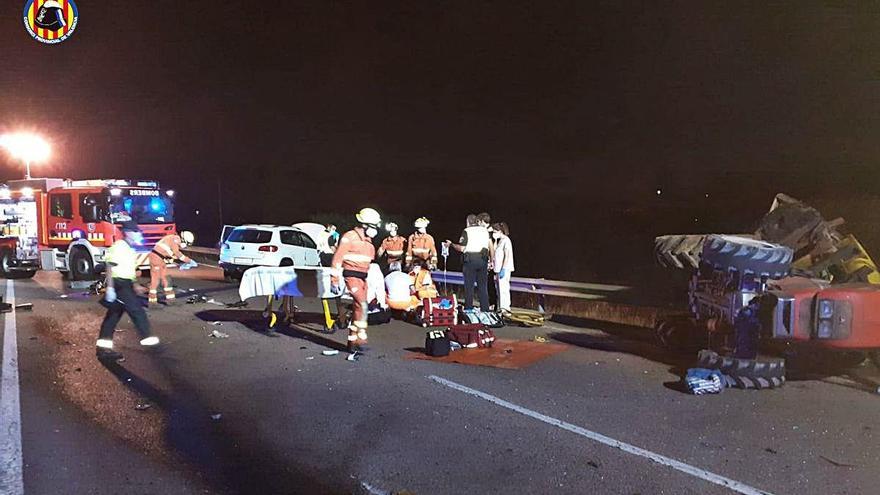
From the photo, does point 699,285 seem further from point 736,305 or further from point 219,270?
point 219,270

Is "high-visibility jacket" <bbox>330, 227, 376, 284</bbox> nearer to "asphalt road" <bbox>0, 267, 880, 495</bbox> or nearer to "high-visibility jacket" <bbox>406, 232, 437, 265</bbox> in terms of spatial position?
"asphalt road" <bbox>0, 267, 880, 495</bbox>

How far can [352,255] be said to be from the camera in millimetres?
8078

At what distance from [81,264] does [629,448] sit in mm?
16689

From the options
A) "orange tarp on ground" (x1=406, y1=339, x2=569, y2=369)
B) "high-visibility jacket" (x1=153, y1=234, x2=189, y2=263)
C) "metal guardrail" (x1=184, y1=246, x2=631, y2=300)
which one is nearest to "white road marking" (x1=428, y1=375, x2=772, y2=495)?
"orange tarp on ground" (x1=406, y1=339, x2=569, y2=369)

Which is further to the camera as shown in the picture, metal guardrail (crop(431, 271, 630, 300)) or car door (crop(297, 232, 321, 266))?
car door (crop(297, 232, 321, 266))

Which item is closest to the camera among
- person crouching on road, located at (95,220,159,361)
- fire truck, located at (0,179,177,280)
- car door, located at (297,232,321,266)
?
person crouching on road, located at (95,220,159,361)

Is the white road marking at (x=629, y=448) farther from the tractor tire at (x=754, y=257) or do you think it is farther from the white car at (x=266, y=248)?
the white car at (x=266, y=248)

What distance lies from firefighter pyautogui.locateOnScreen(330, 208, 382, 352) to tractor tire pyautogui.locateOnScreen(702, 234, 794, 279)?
13.7 feet

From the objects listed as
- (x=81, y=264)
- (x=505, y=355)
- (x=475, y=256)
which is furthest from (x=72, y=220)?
(x=505, y=355)

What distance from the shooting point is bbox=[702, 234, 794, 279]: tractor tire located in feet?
22.0

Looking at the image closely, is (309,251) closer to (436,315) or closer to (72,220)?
(72,220)

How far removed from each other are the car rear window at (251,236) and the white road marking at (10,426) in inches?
337

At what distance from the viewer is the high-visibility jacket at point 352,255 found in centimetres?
805

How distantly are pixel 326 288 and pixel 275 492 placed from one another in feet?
19.6
